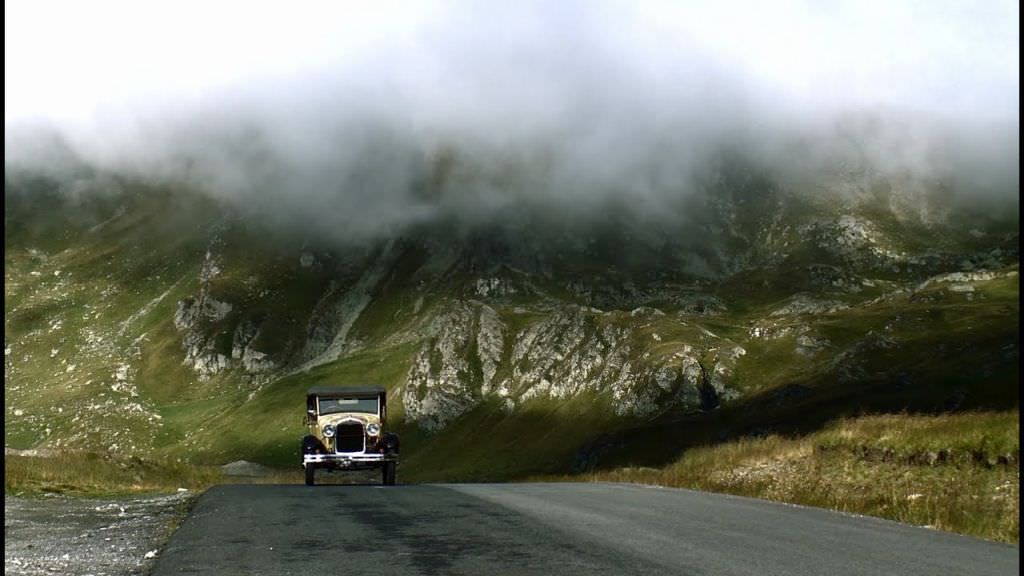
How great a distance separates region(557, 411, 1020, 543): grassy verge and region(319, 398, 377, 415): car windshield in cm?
1312

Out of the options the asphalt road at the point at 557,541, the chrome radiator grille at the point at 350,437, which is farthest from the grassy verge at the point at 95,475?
the asphalt road at the point at 557,541

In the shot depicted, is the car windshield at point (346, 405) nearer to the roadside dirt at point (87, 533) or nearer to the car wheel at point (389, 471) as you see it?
the car wheel at point (389, 471)

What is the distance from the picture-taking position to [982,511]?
53.8 feet

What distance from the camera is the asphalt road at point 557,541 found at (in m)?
10.8

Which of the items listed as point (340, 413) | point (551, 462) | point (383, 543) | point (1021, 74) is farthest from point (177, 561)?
point (551, 462)

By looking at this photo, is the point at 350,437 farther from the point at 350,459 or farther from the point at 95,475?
the point at 95,475

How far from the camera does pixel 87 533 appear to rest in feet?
52.9

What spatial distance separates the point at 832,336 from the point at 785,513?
168567 mm

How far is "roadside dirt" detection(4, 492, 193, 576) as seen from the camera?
11.8 meters

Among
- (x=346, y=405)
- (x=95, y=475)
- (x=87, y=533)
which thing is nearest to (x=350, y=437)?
(x=346, y=405)

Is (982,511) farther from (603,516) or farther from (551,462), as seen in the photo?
(551,462)

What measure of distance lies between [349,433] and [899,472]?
22538 millimetres

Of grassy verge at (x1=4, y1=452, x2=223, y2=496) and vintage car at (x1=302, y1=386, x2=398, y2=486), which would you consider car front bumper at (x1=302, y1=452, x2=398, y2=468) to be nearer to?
vintage car at (x1=302, y1=386, x2=398, y2=486)

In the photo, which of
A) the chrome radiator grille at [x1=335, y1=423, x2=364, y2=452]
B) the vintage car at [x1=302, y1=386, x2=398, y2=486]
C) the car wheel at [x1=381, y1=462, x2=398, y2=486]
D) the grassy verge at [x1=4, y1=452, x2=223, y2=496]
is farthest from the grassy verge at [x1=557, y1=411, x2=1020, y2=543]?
the grassy verge at [x1=4, y1=452, x2=223, y2=496]
